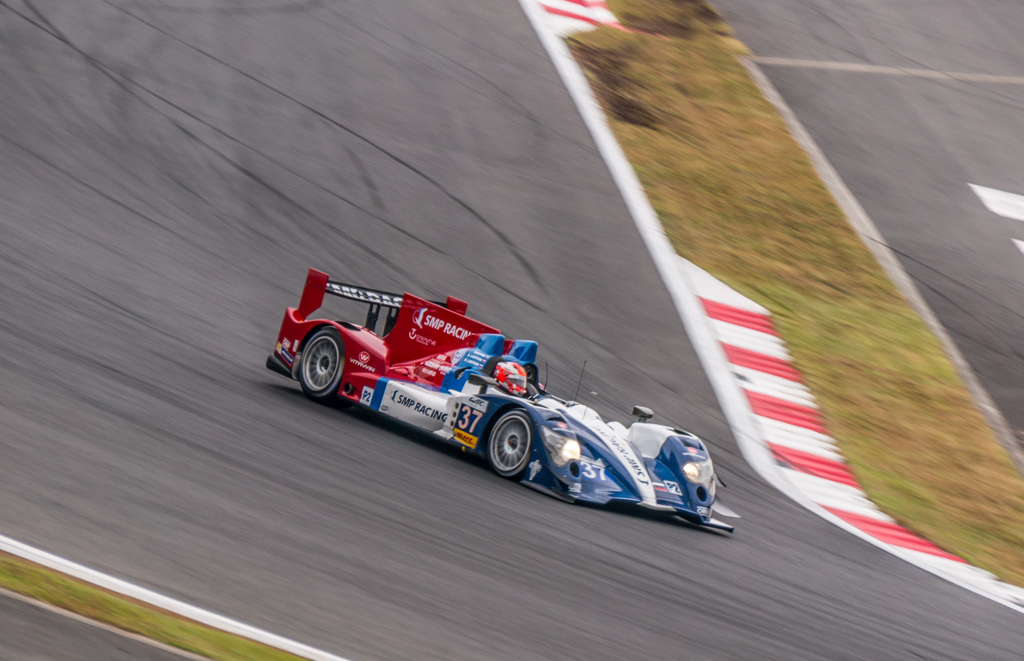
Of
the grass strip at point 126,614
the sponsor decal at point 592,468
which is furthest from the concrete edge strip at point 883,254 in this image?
the grass strip at point 126,614

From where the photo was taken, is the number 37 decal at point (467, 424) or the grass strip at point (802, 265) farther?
the grass strip at point (802, 265)

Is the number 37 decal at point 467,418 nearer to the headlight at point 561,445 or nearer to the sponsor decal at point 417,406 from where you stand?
the sponsor decal at point 417,406

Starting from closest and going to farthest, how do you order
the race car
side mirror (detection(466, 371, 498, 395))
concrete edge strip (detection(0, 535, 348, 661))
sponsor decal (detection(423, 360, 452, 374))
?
concrete edge strip (detection(0, 535, 348, 661))
the race car
side mirror (detection(466, 371, 498, 395))
sponsor decal (detection(423, 360, 452, 374))

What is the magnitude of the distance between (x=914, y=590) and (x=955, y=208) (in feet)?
41.0

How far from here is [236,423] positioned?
7480 millimetres

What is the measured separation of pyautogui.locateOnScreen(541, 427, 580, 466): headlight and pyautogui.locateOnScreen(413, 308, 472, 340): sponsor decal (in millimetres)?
1674

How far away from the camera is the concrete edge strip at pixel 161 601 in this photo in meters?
3.98

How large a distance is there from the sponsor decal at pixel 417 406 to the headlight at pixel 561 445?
39.7 inches

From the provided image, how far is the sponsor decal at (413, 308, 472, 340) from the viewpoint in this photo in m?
9.25

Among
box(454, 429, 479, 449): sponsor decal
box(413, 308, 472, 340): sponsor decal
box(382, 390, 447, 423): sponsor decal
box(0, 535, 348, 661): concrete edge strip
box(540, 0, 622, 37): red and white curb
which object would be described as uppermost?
box(540, 0, 622, 37): red and white curb

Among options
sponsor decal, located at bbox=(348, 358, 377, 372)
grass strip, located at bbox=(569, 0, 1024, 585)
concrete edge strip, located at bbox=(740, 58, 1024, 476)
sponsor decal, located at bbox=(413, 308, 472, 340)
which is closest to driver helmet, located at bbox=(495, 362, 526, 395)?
sponsor decal, located at bbox=(413, 308, 472, 340)

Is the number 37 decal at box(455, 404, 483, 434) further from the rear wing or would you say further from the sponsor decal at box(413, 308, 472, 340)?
the rear wing

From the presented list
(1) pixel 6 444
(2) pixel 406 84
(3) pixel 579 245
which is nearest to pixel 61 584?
(1) pixel 6 444

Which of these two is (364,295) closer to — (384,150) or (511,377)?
(511,377)
